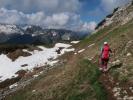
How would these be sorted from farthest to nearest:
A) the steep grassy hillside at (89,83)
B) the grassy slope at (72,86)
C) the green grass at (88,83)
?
the grassy slope at (72,86)
the steep grassy hillside at (89,83)
the green grass at (88,83)

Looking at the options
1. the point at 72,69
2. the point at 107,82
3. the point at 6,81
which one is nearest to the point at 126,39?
the point at 72,69

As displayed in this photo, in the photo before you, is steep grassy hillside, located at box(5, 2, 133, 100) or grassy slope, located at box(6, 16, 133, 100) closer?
steep grassy hillside, located at box(5, 2, 133, 100)

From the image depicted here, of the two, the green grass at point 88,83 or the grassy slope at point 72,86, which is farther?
the grassy slope at point 72,86

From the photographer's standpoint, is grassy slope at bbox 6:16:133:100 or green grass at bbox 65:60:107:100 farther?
grassy slope at bbox 6:16:133:100

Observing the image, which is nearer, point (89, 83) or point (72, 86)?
point (89, 83)

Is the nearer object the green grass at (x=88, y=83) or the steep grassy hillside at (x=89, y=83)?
the green grass at (x=88, y=83)

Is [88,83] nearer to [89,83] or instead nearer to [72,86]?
[89,83]

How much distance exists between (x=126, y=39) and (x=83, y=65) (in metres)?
11.8

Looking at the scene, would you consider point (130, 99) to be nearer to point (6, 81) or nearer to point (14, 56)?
point (6, 81)

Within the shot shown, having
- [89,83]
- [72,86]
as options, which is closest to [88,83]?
[89,83]

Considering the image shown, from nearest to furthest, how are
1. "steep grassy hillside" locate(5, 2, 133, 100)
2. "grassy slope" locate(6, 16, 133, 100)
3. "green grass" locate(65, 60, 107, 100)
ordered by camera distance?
"green grass" locate(65, 60, 107, 100)
"steep grassy hillside" locate(5, 2, 133, 100)
"grassy slope" locate(6, 16, 133, 100)

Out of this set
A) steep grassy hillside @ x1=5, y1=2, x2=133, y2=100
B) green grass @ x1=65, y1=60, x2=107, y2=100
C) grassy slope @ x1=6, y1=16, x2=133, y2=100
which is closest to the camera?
green grass @ x1=65, y1=60, x2=107, y2=100

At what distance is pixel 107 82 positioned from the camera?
31094 mm

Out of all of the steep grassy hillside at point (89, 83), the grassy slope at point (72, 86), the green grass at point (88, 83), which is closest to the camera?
the green grass at point (88, 83)
